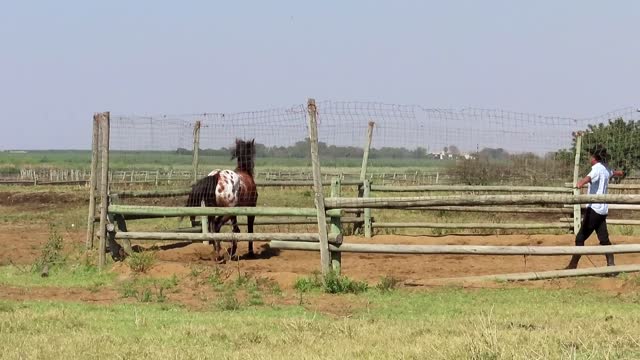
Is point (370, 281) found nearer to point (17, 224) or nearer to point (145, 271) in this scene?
point (145, 271)

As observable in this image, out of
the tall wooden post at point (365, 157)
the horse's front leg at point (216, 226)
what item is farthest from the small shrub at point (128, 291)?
the tall wooden post at point (365, 157)

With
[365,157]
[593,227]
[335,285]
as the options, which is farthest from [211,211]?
[365,157]

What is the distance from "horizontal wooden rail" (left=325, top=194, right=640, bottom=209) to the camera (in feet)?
31.3

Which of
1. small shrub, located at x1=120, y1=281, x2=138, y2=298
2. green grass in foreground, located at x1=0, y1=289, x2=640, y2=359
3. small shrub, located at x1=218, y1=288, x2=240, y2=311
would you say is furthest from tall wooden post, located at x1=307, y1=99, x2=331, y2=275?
small shrub, located at x1=120, y1=281, x2=138, y2=298

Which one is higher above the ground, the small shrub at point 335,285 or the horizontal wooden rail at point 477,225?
the horizontal wooden rail at point 477,225

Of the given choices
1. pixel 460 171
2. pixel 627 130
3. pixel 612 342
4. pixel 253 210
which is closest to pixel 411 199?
pixel 253 210

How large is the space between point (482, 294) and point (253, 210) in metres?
3.24

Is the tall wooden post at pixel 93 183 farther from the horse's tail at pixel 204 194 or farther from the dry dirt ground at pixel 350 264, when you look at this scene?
the horse's tail at pixel 204 194

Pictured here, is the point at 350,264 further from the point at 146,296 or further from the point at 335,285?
the point at 146,296

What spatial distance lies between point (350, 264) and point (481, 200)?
2657 mm

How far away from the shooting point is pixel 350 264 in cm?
1168

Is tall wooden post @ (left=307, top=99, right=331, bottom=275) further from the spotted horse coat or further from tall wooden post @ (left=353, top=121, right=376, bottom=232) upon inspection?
tall wooden post @ (left=353, top=121, right=376, bottom=232)

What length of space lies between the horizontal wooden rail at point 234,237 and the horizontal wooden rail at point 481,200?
1.53 feet

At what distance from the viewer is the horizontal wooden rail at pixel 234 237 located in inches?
399
